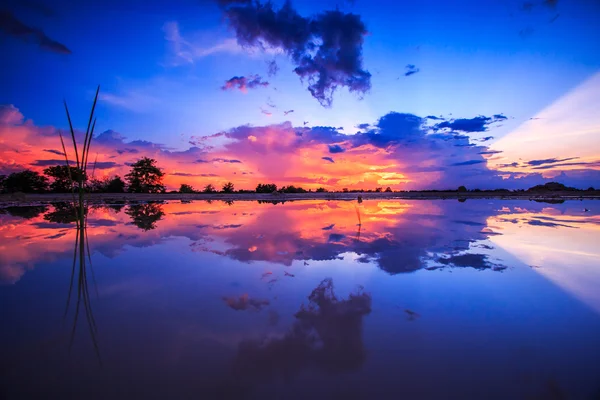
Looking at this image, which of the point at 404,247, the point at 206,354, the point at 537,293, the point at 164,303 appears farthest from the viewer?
the point at 404,247

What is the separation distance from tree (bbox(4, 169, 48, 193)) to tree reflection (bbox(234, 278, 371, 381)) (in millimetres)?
65483

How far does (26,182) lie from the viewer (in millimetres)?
48531

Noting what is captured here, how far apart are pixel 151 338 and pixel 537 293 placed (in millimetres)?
6094

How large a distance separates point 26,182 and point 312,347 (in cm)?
6677

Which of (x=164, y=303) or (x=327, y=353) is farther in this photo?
(x=164, y=303)

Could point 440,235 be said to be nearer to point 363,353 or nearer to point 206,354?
point 363,353

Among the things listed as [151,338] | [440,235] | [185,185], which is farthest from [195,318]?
[185,185]

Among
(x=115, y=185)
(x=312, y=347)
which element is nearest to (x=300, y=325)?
(x=312, y=347)

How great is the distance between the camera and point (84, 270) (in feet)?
19.7

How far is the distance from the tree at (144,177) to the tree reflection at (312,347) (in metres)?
58.7

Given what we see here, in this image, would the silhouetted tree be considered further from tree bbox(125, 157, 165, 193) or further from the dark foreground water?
the dark foreground water

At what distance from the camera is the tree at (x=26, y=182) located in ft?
155

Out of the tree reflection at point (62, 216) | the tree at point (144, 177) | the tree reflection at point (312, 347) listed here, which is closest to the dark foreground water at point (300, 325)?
the tree reflection at point (312, 347)

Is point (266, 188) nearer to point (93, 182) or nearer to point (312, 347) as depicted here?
point (93, 182)
